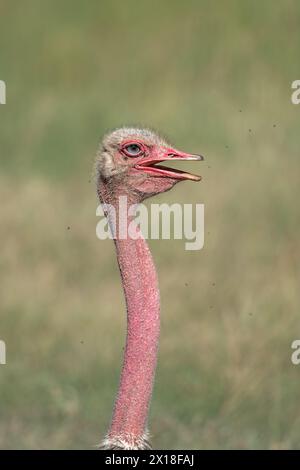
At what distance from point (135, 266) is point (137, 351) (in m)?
0.24

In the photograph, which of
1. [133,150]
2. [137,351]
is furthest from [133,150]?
[137,351]

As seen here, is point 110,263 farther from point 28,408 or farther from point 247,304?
point 28,408

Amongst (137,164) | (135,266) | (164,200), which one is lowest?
(135,266)

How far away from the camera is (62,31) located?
1429 cm

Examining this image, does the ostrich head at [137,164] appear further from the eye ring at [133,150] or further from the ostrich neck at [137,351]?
the ostrich neck at [137,351]

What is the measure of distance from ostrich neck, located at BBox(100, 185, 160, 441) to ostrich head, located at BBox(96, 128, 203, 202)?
10.0 inches

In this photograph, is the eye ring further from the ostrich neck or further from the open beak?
the ostrich neck

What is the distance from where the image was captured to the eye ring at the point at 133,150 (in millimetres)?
5617

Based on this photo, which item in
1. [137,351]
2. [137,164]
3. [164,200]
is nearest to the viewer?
[137,351]

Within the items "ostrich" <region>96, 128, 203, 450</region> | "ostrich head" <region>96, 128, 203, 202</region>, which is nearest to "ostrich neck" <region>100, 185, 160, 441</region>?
Answer: "ostrich" <region>96, 128, 203, 450</region>

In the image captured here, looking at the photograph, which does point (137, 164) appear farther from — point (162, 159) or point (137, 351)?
point (137, 351)

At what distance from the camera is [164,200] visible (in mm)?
11164

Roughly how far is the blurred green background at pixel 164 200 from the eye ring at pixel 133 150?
2.42 meters

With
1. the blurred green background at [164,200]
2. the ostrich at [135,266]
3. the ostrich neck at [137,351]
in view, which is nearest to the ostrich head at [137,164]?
the ostrich at [135,266]
